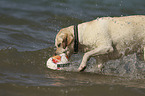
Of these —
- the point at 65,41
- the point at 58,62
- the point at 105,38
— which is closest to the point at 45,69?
the point at 58,62

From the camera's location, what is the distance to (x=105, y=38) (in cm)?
511

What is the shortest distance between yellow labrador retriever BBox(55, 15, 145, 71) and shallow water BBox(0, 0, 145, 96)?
1.31ft

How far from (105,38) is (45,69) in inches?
67.4

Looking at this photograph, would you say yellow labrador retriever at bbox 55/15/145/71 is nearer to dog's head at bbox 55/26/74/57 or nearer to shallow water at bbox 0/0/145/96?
dog's head at bbox 55/26/74/57

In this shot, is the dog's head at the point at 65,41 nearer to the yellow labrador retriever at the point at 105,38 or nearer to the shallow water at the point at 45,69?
the yellow labrador retriever at the point at 105,38

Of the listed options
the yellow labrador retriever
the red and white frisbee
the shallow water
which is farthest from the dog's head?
the shallow water

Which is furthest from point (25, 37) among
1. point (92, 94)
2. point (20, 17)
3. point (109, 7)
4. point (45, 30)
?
point (109, 7)

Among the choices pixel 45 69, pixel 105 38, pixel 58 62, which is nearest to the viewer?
pixel 105 38

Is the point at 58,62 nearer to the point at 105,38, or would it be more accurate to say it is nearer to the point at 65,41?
the point at 65,41

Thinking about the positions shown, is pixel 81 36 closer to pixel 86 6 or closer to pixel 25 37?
pixel 25 37

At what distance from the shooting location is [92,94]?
13.3ft

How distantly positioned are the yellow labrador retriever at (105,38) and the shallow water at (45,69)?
0.40 metres

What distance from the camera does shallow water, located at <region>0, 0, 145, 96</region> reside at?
419 cm

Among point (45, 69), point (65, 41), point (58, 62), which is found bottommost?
point (45, 69)
